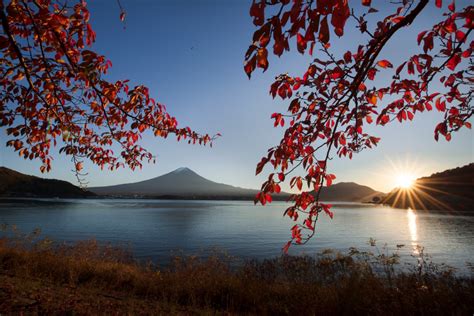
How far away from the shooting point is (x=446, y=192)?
104188 mm

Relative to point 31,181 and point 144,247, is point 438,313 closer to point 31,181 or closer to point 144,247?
point 144,247

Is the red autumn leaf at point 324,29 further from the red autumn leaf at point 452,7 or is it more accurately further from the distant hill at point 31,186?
the distant hill at point 31,186

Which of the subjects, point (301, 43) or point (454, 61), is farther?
point (454, 61)

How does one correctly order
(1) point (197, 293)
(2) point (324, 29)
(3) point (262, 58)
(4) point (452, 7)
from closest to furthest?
(2) point (324, 29), (3) point (262, 58), (4) point (452, 7), (1) point (197, 293)

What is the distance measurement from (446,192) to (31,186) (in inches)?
9239

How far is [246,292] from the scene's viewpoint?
9188 millimetres

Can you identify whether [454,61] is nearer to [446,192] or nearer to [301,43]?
[301,43]

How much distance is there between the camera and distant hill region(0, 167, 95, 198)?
584ft

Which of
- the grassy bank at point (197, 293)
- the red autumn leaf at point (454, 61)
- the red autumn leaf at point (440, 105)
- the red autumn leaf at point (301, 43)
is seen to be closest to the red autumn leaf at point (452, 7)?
the red autumn leaf at point (454, 61)

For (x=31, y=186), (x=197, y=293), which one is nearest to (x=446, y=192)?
(x=197, y=293)

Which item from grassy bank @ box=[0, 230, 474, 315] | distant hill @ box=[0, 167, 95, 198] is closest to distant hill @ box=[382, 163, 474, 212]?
grassy bank @ box=[0, 230, 474, 315]

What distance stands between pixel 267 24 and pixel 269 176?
1.85 m

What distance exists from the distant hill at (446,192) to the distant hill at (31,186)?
197 meters

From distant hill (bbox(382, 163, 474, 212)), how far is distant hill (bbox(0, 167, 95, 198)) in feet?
646
